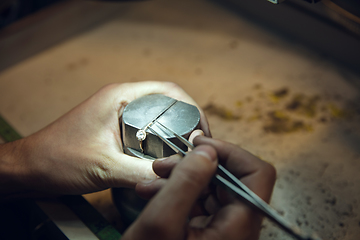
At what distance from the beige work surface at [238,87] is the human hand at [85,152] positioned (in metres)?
0.31

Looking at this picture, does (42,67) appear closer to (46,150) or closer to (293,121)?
(46,150)

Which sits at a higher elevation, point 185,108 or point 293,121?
point 185,108

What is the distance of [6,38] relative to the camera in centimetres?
172

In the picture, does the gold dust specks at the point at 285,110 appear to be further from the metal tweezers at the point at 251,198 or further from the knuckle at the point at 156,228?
the knuckle at the point at 156,228

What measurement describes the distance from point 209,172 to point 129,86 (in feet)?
1.79

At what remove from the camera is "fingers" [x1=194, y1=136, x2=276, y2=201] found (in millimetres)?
646

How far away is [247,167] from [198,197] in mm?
144

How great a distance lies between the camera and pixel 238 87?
1.57 meters

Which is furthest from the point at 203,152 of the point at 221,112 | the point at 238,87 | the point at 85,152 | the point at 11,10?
the point at 11,10

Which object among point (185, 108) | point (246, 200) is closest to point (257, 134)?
point (185, 108)

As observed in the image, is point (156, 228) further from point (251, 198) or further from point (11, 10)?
point (11, 10)

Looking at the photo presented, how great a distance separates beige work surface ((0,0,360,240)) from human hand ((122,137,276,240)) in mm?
461

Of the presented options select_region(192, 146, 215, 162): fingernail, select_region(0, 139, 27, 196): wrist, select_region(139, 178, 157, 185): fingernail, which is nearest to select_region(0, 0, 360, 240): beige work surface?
select_region(0, 139, 27, 196): wrist

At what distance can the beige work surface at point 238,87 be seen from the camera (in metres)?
1.13
